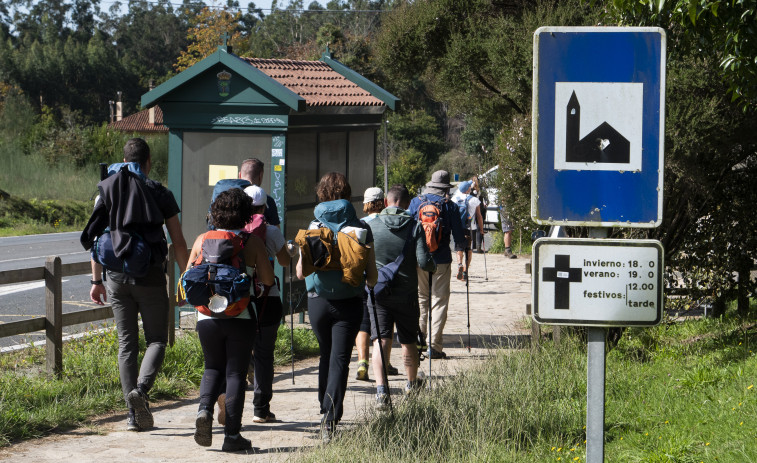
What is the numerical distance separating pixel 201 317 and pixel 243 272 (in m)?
0.40

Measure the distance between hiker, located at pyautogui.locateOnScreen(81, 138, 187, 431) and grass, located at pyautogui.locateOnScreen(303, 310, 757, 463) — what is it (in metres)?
1.70

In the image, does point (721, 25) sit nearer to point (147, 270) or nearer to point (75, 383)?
point (147, 270)

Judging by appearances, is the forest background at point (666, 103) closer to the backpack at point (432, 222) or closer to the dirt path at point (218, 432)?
the backpack at point (432, 222)

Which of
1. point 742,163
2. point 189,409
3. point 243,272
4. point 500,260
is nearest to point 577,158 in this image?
point 243,272

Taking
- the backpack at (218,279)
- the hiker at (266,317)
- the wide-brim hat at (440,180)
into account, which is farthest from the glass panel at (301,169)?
the backpack at (218,279)

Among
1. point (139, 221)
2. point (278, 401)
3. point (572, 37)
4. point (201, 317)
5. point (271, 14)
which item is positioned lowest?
point (278, 401)

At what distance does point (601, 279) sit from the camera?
348cm

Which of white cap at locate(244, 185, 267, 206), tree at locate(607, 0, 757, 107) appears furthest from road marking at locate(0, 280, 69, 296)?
tree at locate(607, 0, 757, 107)

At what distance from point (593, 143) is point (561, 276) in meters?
0.49

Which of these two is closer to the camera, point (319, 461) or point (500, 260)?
point (319, 461)

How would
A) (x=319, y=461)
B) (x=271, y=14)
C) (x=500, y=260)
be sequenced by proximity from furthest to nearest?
(x=271, y=14)
(x=500, y=260)
(x=319, y=461)

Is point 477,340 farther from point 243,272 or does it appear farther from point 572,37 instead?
point 572,37

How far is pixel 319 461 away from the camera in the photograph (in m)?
5.50

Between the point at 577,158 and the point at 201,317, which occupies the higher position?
the point at 577,158
